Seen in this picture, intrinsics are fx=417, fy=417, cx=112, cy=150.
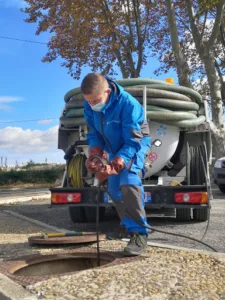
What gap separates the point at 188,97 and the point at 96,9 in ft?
45.8

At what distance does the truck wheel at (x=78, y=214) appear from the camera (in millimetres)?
7070

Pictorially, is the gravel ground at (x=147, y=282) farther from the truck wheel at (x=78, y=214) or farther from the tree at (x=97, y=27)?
the tree at (x=97, y=27)

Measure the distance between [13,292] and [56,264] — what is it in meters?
1.26

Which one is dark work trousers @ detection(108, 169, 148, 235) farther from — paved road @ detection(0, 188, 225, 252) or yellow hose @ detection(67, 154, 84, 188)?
yellow hose @ detection(67, 154, 84, 188)

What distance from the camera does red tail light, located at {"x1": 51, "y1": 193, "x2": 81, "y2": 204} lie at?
639cm

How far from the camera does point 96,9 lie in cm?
1952

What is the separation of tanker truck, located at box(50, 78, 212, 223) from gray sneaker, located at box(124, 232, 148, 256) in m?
1.90

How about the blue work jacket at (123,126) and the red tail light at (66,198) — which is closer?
the blue work jacket at (123,126)

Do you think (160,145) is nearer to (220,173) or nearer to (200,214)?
(200,214)

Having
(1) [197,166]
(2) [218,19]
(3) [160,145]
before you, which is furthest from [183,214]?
(2) [218,19]

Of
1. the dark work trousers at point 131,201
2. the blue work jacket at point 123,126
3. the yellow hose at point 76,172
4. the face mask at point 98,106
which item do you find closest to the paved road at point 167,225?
the yellow hose at point 76,172

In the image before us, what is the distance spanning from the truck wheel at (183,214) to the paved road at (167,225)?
101 mm

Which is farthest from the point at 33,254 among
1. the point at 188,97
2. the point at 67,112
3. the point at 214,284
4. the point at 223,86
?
the point at 223,86

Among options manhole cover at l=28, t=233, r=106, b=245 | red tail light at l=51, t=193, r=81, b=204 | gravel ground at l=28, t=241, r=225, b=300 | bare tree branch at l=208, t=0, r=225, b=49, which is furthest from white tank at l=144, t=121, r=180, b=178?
bare tree branch at l=208, t=0, r=225, b=49
